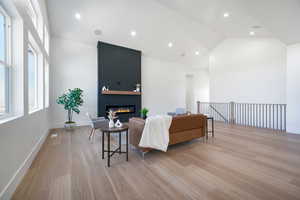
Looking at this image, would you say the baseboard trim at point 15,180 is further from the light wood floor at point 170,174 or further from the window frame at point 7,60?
the window frame at point 7,60

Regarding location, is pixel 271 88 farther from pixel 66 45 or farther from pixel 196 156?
pixel 66 45

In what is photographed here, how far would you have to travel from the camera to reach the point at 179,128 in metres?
3.35

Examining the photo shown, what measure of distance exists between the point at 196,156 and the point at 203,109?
671 centimetres

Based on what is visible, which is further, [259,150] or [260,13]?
[260,13]

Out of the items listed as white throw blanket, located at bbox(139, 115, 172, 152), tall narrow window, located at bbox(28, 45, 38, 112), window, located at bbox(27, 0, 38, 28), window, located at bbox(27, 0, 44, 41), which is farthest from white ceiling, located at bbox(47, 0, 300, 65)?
white throw blanket, located at bbox(139, 115, 172, 152)

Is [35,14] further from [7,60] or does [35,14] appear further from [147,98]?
[147,98]

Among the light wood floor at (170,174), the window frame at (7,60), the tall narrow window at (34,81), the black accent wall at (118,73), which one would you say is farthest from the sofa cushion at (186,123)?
the black accent wall at (118,73)

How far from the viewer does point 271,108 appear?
5859mm

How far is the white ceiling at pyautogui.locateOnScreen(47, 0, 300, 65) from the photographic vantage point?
3.68m

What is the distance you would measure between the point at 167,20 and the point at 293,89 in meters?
4.99

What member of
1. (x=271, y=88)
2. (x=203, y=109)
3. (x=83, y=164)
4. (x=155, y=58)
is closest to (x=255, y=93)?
(x=271, y=88)

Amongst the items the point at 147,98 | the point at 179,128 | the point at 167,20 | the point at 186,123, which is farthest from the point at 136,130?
the point at 147,98

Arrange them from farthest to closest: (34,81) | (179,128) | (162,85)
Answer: (162,85) → (34,81) → (179,128)

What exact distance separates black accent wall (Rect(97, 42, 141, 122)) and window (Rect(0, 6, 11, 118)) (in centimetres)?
378
